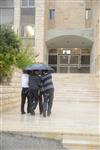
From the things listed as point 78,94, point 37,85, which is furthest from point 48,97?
point 78,94

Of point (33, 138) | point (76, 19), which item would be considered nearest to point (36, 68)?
point (33, 138)

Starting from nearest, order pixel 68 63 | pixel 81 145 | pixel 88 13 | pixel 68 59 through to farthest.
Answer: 1. pixel 81 145
2. pixel 88 13
3. pixel 68 63
4. pixel 68 59

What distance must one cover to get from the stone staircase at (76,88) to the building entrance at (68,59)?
11.3 meters

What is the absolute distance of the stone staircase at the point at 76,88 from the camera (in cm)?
2183

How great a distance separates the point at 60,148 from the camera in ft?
26.8

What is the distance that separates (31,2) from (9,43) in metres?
21.5

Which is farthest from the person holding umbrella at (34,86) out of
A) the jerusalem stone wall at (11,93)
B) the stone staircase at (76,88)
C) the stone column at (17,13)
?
the stone column at (17,13)

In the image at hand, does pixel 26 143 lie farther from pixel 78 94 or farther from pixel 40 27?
pixel 40 27

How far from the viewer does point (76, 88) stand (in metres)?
24.4

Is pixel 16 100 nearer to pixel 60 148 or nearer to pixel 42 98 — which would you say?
pixel 42 98

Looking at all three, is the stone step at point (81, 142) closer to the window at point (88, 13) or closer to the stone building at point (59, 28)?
the stone building at point (59, 28)

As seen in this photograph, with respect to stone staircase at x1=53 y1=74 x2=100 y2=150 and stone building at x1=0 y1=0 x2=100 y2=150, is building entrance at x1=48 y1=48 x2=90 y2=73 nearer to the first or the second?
stone building at x1=0 y1=0 x2=100 y2=150

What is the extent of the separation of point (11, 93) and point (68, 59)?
26178mm

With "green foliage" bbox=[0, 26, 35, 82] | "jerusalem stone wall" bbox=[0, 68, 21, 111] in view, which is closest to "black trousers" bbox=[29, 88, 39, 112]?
"jerusalem stone wall" bbox=[0, 68, 21, 111]
